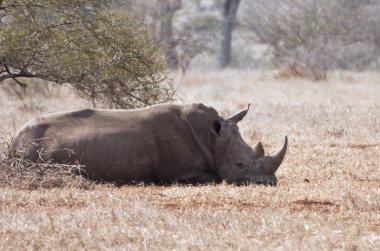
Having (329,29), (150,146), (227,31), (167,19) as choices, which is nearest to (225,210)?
(150,146)

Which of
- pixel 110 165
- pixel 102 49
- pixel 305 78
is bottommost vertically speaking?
pixel 305 78

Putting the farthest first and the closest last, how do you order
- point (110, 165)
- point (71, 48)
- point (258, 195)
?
point (71, 48) → point (110, 165) → point (258, 195)

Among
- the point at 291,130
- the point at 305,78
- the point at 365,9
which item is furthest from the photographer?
the point at 365,9

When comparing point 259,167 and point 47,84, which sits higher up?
point 259,167

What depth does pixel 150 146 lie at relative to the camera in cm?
1053

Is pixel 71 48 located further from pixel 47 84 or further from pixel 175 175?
pixel 47 84

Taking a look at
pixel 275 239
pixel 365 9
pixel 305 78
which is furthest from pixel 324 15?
pixel 275 239

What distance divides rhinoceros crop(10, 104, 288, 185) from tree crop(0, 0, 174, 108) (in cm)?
175

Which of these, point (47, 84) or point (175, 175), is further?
point (47, 84)

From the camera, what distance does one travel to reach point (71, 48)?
12.5 m

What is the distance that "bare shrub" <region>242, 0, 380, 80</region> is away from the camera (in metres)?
35.5

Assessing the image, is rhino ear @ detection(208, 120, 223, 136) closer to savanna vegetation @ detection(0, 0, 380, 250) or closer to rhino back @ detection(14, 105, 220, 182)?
rhino back @ detection(14, 105, 220, 182)

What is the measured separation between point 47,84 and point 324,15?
17.7m

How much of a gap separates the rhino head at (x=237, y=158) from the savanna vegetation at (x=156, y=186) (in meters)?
0.26
